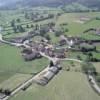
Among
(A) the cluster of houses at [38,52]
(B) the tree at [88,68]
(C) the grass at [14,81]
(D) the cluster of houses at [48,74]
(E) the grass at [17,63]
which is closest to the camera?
(C) the grass at [14,81]

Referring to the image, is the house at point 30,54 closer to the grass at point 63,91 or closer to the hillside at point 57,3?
the grass at point 63,91

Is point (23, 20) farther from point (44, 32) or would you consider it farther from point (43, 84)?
point (43, 84)

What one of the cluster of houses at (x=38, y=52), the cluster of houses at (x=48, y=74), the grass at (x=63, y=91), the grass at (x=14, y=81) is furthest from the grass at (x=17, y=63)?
the grass at (x=63, y=91)

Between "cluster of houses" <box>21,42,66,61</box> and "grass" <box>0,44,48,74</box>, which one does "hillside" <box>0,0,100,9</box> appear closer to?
"cluster of houses" <box>21,42,66,61</box>

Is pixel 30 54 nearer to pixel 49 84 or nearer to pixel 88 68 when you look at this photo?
pixel 88 68

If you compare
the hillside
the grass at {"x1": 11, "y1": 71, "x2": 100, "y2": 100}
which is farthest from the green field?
the hillside

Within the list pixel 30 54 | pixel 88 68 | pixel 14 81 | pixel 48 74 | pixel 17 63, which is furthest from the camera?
pixel 30 54

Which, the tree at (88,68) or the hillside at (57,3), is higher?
the tree at (88,68)

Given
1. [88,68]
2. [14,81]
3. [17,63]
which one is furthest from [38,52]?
[14,81]

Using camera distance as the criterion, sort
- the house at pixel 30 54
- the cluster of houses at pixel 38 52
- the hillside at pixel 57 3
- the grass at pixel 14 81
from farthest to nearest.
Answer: the hillside at pixel 57 3 → the cluster of houses at pixel 38 52 → the house at pixel 30 54 → the grass at pixel 14 81
